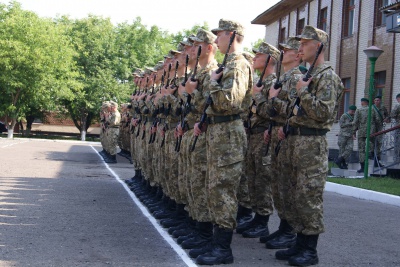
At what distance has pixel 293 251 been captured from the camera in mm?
7223

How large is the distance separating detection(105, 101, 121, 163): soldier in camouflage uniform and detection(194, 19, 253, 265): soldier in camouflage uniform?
17.7 m

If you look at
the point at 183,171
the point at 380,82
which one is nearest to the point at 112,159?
the point at 380,82

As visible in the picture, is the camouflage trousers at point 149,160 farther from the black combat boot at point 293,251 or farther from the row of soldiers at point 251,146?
the black combat boot at point 293,251

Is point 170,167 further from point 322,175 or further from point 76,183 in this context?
point 76,183

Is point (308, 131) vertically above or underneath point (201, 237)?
above

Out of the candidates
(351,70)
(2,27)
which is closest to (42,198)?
(351,70)

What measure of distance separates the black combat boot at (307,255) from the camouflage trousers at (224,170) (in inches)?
27.5

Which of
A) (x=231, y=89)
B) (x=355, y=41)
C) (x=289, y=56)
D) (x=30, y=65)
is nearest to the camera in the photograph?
(x=231, y=89)

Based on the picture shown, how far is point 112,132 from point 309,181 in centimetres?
1875

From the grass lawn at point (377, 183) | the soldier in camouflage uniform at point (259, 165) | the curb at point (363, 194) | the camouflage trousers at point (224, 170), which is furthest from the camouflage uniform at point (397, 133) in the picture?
the camouflage trousers at point (224, 170)

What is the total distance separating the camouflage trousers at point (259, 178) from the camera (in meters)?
8.73

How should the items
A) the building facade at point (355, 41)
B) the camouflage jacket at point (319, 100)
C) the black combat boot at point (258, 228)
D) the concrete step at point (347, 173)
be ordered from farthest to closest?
1. the building facade at point (355, 41)
2. the concrete step at point (347, 173)
3. the black combat boot at point (258, 228)
4. the camouflage jacket at point (319, 100)

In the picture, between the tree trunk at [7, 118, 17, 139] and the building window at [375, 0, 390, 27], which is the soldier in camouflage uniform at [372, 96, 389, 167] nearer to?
the building window at [375, 0, 390, 27]

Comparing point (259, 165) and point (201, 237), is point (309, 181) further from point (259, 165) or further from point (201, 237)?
point (259, 165)
